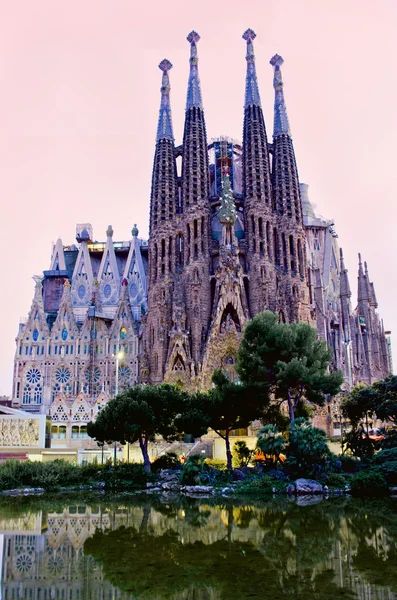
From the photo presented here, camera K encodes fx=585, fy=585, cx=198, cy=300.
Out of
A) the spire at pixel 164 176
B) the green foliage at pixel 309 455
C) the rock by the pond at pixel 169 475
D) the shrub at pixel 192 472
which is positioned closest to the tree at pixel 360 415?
the green foliage at pixel 309 455

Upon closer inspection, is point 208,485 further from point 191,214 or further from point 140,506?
point 191,214

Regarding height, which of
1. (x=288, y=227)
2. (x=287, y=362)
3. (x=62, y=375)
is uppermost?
(x=288, y=227)

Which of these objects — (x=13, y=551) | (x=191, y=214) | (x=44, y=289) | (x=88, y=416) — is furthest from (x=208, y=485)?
(x=44, y=289)

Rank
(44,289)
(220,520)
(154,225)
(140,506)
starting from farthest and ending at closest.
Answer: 1. (44,289)
2. (154,225)
3. (140,506)
4. (220,520)

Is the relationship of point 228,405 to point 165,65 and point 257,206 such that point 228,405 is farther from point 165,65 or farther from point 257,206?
point 165,65

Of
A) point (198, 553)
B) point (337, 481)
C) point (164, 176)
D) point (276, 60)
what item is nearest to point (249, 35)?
point (276, 60)

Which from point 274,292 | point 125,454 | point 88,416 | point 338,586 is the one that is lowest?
point 338,586

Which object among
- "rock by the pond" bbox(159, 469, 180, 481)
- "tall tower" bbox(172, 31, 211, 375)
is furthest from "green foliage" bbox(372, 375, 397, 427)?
"tall tower" bbox(172, 31, 211, 375)

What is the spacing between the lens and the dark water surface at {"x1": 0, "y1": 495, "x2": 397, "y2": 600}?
973cm

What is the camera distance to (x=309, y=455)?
1134 inches

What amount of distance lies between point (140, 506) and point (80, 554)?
9.15 meters

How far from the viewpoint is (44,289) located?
69.3 meters

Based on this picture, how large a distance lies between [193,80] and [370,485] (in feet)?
157

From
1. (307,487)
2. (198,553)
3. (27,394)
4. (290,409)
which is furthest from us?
(27,394)
